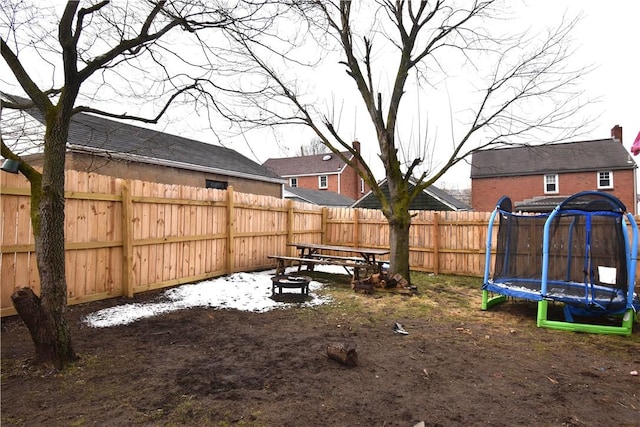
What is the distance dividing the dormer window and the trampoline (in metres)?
→ 22.0

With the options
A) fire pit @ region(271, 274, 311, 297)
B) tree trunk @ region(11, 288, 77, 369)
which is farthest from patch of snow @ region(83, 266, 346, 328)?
tree trunk @ region(11, 288, 77, 369)

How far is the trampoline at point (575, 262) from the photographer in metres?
5.13

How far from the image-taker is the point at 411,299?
7.14 meters

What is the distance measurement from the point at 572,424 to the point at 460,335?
2277 millimetres

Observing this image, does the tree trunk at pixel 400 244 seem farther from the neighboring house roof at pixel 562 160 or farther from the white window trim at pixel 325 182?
the white window trim at pixel 325 182

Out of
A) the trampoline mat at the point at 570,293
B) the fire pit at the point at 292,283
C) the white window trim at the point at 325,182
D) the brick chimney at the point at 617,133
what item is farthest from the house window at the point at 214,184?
the brick chimney at the point at 617,133

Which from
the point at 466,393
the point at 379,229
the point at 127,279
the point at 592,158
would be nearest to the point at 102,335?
the point at 127,279

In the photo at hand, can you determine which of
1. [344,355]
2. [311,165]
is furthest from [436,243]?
[311,165]

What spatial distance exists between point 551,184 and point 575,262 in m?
21.7

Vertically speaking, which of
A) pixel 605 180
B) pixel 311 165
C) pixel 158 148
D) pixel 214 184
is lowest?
pixel 214 184

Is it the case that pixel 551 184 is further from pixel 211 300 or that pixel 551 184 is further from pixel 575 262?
pixel 211 300

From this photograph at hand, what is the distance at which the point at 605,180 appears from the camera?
23328 millimetres

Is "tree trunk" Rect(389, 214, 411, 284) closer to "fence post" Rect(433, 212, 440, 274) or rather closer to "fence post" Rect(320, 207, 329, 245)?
"fence post" Rect(433, 212, 440, 274)

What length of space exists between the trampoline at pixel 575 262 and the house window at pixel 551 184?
838 inches
